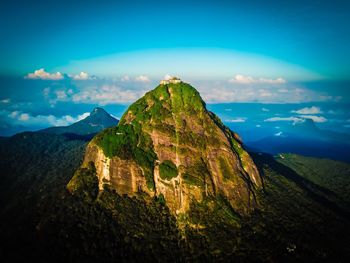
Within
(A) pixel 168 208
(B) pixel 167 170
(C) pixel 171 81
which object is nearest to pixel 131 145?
(B) pixel 167 170

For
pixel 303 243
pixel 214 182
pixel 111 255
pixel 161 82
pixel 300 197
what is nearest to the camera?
pixel 111 255

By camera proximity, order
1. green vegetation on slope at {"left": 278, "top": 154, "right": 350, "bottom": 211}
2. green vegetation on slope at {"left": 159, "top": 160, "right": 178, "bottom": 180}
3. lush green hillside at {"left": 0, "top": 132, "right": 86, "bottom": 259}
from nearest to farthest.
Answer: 1. lush green hillside at {"left": 0, "top": 132, "right": 86, "bottom": 259}
2. green vegetation on slope at {"left": 159, "top": 160, "right": 178, "bottom": 180}
3. green vegetation on slope at {"left": 278, "top": 154, "right": 350, "bottom": 211}

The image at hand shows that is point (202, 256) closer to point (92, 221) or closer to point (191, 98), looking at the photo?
point (92, 221)

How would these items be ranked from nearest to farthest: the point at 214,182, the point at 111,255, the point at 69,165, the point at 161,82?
1. the point at 111,255
2. the point at 214,182
3. the point at 161,82
4. the point at 69,165

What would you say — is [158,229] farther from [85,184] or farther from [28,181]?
[28,181]

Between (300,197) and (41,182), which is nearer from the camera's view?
(300,197)

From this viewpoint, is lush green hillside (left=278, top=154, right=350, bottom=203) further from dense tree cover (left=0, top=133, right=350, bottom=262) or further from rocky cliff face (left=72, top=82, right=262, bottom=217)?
rocky cliff face (left=72, top=82, right=262, bottom=217)

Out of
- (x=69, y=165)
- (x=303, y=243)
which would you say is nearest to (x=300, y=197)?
(x=303, y=243)

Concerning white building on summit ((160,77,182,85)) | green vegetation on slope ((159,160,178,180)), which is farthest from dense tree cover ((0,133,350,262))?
white building on summit ((160,77,182,85))
